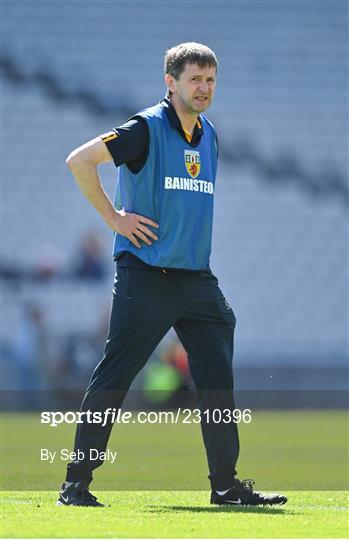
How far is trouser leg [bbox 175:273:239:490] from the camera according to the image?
4473 mm

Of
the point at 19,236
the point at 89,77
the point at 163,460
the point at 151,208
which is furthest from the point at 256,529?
the point at 89,77

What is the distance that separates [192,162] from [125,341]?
0.72 m

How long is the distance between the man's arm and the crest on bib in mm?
263

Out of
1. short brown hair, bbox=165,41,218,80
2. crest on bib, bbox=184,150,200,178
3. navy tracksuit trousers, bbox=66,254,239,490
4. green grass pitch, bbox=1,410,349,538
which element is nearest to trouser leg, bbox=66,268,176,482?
navy tracksuit trousers, bbox=66,254,239,490

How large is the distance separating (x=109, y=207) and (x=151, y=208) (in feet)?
0.51

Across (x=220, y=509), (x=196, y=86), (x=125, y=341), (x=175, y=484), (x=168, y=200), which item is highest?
(x=196, y=86)

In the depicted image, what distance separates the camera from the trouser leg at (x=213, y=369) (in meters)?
4.47

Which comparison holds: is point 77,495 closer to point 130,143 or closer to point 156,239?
point 156,239

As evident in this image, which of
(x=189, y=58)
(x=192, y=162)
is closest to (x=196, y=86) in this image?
(x=189, y=58)

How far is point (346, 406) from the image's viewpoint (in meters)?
11.9

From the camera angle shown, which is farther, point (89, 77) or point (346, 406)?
point (89, 77)

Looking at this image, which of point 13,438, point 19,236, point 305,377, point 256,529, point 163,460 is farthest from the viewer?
point 19,236

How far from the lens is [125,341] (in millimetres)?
4348

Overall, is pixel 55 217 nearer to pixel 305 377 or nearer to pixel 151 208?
pixel 305 377
